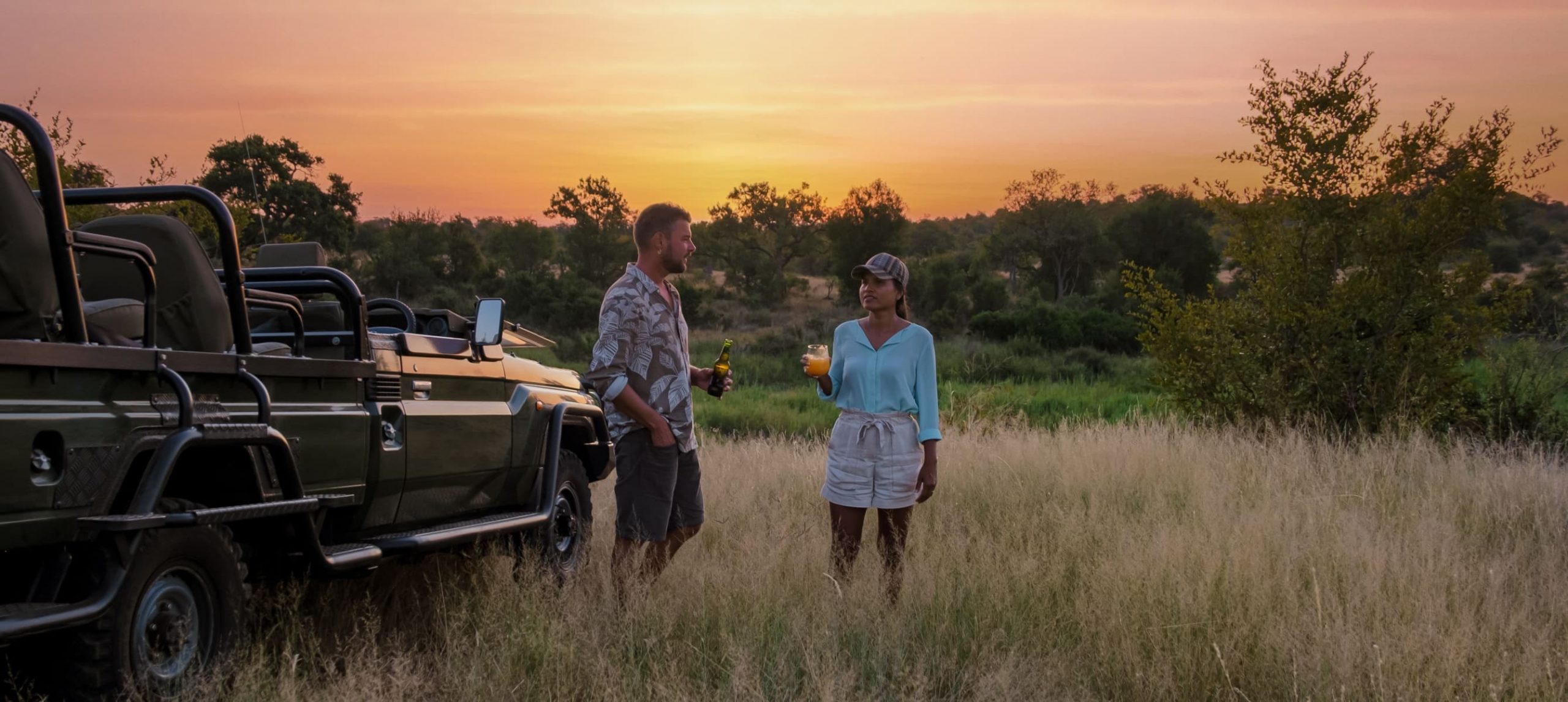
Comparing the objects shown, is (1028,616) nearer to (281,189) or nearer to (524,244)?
(281,189)

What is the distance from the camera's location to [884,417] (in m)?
6.03

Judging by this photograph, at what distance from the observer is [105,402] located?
4059mm

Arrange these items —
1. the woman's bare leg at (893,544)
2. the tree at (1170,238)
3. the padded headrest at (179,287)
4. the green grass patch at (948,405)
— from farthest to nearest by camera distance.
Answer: the tree at (1170,238)
the green grass patch at (948,405)
the woman's bare leg at (893,544)
the padded headrest at (179,287)

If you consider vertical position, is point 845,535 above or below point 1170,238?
above

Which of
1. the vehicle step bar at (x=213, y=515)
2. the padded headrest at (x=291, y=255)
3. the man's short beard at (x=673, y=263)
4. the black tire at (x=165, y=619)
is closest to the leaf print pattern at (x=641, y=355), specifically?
the man's short beard at (x=673, y=263)

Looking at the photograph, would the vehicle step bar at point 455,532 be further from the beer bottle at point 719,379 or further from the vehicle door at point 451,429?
the beer bottle at point 719,379

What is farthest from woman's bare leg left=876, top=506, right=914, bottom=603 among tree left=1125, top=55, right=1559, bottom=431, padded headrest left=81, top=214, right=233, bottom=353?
tree left=1125, top=55, right=1559, bottom=431

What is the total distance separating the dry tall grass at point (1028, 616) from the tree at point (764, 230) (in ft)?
213

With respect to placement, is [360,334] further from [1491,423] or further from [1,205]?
[1491,423]

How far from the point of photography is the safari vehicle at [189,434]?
154 inches

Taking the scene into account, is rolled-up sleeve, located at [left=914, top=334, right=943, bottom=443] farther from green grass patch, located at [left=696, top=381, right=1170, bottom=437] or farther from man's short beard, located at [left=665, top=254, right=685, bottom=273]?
green grass patch, located at [left=696, top=381, right=1170, bottom=437]

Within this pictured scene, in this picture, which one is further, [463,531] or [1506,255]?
[1506,255]

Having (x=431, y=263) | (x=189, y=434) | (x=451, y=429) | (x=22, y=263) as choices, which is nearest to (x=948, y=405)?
(x=451, y=429)

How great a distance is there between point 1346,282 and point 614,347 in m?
10.1
